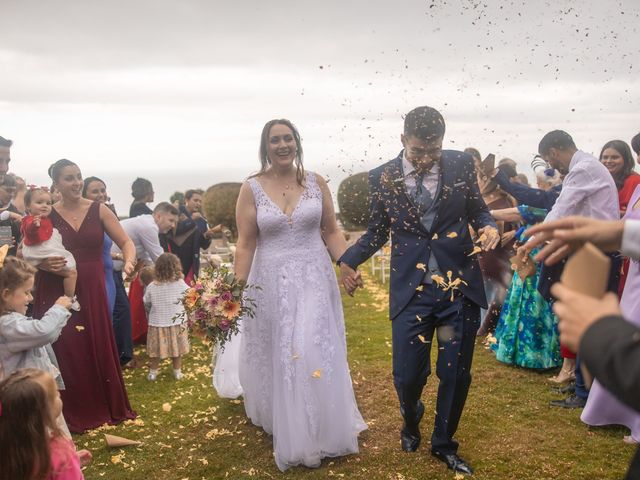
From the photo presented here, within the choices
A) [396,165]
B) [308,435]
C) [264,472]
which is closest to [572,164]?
[396,165]

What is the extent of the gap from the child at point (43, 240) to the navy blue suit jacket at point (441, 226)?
3015 millimetres

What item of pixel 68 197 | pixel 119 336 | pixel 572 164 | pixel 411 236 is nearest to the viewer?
pixel 411 236

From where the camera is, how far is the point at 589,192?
5559 millimetres

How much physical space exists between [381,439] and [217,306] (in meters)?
1.86

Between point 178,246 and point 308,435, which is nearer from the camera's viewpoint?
point 308,435

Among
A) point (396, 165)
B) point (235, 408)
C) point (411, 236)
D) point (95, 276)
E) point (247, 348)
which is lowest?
point (235, 408)

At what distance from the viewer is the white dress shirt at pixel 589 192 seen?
219 inches

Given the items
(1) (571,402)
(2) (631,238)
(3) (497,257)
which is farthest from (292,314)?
(3) (497,257)

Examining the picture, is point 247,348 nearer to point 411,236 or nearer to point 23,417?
point 411,236

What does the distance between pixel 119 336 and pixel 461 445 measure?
5031 millimetres

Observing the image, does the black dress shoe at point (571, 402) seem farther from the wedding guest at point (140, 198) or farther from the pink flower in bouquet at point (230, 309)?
the wedding guest at point (140, 198)

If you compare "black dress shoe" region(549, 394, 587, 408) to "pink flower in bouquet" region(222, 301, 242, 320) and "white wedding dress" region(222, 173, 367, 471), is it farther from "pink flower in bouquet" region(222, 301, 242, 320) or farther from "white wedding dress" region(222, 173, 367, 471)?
"pink flower in bouquet" region(222, 301, 242, 320)

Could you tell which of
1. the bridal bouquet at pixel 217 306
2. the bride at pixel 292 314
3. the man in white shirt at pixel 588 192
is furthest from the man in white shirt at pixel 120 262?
the man in white shirt at pixel 588 192

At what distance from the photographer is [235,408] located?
671cm
